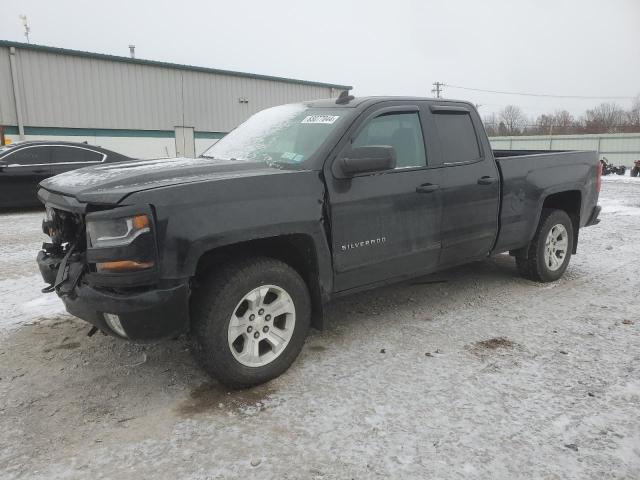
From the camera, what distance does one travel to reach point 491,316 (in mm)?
4262

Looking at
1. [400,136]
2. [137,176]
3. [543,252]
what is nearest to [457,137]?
[400,136]

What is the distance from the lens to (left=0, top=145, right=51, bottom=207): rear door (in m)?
9.30

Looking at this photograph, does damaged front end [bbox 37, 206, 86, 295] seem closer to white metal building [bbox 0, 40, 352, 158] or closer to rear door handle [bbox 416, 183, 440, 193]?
rear door handle [bbox 416, 183, 440, 193]

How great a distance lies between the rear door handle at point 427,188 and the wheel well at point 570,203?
2.08 m

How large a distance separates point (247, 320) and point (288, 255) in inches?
22.1

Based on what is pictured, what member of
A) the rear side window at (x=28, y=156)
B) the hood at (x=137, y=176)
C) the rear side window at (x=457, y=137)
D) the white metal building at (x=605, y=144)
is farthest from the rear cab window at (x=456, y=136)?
the white metal building at (x=605, y=144)

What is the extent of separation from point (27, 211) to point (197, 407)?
920 cm

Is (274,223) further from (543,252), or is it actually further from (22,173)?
(22,173)

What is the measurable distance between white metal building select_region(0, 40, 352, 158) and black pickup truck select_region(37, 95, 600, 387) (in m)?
16.5

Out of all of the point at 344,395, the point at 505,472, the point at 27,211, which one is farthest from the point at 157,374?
the point at 27,211

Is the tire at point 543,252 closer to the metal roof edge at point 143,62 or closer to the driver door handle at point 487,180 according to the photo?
the driver door handle at point 487,180

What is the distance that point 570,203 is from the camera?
5.49 meters

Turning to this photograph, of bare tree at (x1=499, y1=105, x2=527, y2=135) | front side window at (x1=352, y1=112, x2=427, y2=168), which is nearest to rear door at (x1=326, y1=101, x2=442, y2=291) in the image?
front side window at (x1=352, y1=112, x2=427, y2=168)

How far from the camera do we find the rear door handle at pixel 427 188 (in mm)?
3793
